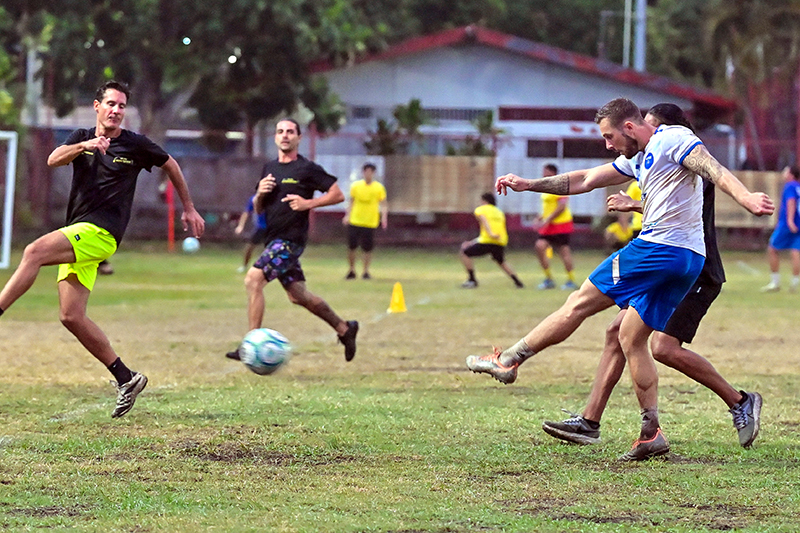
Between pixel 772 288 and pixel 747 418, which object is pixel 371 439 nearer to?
pixel 747 418

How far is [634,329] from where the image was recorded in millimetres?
6855

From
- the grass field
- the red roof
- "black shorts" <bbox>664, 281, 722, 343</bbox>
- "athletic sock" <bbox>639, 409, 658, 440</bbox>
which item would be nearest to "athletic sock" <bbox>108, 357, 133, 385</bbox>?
the grass field

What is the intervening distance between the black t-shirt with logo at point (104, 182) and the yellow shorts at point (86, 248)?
56 millimetres

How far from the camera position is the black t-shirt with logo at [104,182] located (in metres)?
8.02

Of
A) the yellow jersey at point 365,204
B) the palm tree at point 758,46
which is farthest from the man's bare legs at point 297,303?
the palm tree at point 758,46

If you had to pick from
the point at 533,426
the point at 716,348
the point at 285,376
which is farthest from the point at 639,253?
the point at 716,348

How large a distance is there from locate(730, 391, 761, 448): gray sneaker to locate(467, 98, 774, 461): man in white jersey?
467mm

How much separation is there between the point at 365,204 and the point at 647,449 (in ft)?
55.4

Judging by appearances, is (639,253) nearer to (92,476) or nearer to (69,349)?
(92,476)

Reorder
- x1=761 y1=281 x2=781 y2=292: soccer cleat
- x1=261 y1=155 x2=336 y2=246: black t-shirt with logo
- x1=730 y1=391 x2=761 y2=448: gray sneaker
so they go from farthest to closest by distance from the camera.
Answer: x1=761 y1=281 x2=781 y2=292: soccer cleat, x1=261 y1=155 x2=336 y2=246: black t-shirt with logo, x1=730 y1=391 x2=761 y2=448: gray sneaker

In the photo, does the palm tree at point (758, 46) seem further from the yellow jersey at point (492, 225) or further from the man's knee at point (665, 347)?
the man's knee at point (665, 347)

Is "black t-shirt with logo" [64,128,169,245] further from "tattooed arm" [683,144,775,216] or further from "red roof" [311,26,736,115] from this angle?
"red roof" [311,26,736,115]

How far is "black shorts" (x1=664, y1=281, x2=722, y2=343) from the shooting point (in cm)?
706

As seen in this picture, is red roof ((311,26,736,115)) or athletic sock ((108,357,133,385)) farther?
red roof ((311,26,736,115))
